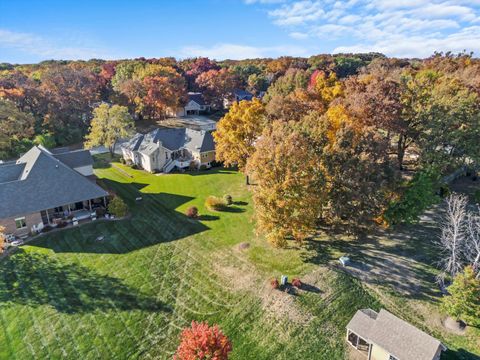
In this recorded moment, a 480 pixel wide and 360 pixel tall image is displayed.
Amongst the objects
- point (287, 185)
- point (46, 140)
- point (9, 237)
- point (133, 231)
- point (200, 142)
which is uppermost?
point (287, 185)

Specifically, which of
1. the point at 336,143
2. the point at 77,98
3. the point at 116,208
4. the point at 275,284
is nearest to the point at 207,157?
the point at 116,208

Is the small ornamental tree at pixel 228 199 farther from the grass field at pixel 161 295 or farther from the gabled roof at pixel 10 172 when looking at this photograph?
the gabled roof at pixel 10 172

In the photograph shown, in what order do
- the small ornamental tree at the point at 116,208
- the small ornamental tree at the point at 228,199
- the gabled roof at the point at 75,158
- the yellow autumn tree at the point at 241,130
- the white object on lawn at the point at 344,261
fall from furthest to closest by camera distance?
the yellow autumn tree at the point at 241,130 < the gabled roof at the point at 75,158 < the small ornamental tree at the point at 228,199 < the small ornamental tree at the point at 116,208 < the white object on lawn at the point at 344,261

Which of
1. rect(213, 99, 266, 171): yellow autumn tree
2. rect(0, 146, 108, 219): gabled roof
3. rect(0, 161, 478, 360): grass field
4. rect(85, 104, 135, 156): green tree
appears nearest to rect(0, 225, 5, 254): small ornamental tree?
rect(0, 161, 478, 360): grass field

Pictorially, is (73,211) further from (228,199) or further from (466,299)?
(466,299)

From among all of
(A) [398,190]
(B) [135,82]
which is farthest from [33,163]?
(B) [135,82]

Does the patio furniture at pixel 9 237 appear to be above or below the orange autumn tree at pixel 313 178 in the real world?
below

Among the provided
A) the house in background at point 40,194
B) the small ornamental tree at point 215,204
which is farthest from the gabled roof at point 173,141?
the house in background at point 40,194
